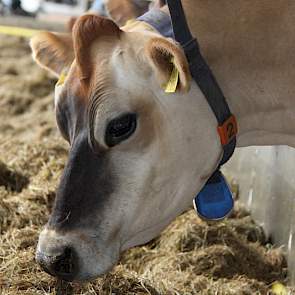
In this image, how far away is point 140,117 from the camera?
2352mm

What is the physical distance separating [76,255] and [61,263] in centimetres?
6

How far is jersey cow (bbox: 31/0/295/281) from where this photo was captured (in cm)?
235

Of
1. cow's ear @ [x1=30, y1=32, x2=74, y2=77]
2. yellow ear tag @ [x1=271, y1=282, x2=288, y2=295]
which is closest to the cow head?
cow's ear @ [x1=30, y1=32, x2=74, y2=77]

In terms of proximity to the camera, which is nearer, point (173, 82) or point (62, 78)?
point (173, 82)

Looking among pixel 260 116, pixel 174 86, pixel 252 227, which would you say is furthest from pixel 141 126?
pixel 252 227

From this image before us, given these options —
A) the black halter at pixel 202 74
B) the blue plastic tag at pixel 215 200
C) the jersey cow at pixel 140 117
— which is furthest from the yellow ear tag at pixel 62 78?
the blue plastic tag at pixel 215 200

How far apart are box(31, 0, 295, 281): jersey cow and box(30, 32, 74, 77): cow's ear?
0.20 metres

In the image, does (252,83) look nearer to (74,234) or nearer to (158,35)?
(158,35)

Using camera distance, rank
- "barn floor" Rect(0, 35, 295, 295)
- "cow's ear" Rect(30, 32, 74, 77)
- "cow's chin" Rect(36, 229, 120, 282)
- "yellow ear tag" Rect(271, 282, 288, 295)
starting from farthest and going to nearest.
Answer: "yellow ear tag" Rect(271, 282, 288, 295), "barn floor" Rect(0, 35, 295, 295), "cow's ear" Rect(30, 32, 74, 77), "cow's chin" Rect(36, 229, 120, 282)

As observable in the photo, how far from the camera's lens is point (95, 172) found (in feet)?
7.72

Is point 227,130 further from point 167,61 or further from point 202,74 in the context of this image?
point 167,61

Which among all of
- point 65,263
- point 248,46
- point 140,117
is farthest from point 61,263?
point 248,46

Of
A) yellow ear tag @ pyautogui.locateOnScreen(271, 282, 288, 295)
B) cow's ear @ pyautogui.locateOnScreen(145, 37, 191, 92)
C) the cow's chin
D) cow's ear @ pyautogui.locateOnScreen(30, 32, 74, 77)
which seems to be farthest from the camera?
yellow ear tag @ pyautogui.locateOnScreen(271, 282, 288, 295)

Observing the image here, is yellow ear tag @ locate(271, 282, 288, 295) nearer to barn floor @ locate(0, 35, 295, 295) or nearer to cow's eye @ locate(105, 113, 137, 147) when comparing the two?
barn floor @ locate(0, 35, 295, 295)
